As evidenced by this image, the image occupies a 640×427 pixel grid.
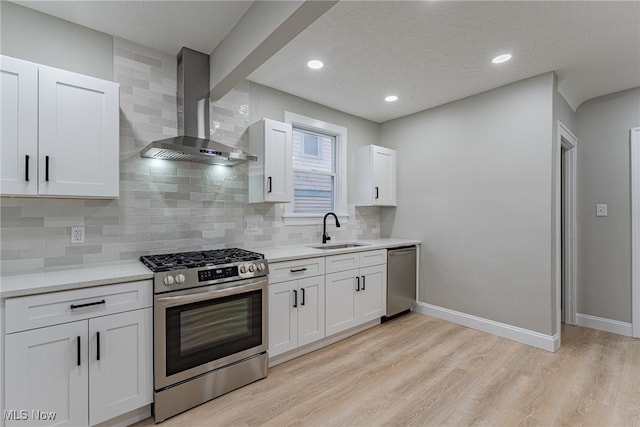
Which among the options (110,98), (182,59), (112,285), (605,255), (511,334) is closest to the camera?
(112,285)

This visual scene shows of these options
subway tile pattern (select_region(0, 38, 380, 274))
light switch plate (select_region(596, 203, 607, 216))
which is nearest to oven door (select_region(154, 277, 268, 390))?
subway tile pattern (select_region(0, 38, 380, 274))

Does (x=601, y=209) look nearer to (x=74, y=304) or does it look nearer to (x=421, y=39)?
(x=421, y=39)

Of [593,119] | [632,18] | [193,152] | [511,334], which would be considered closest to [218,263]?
[193,152]

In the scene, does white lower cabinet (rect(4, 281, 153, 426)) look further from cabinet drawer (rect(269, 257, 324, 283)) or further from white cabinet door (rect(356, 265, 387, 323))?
white cabinet door (rect(356, 265, 387, 323))

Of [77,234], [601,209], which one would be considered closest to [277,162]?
[77,234]

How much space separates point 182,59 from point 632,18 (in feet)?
11.0

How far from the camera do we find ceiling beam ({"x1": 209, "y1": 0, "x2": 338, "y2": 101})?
1.64 m

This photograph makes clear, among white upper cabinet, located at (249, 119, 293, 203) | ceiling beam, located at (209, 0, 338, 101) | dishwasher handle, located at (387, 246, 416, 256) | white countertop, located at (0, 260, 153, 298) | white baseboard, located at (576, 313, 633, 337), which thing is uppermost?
ceiling beam, located at (209, 0, 338, 101)

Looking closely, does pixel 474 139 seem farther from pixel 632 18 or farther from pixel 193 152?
pixel 193 152

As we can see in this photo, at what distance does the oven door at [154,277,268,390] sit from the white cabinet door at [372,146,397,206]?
2183 mm

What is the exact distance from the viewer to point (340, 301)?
10.0 feet

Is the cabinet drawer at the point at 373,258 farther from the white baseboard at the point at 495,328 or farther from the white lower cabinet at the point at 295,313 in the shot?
the white baseboard at the point at 495,328

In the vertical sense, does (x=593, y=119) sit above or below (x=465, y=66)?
below

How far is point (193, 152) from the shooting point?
2.25m
